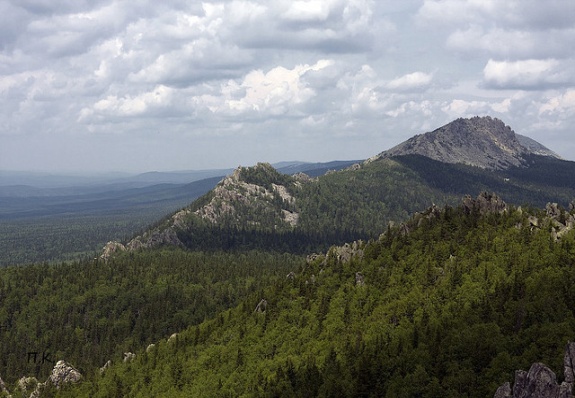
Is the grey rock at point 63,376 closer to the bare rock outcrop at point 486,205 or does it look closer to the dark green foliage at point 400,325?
the dark green foliage at point 400,325

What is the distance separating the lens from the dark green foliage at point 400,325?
100m

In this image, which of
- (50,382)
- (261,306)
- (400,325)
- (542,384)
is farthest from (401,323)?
(50,382)

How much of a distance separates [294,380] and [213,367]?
36.4 meters

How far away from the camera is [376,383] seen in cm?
10931

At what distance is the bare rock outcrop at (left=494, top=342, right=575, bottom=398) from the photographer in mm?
73000

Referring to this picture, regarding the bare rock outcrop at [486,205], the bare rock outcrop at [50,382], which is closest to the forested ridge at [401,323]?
the bare rock outcrop at [486,205]

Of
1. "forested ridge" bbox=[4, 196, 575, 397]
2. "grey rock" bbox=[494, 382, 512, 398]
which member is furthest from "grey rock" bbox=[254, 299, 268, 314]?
"grey rock" bbox=[494, 382, 512, 398]

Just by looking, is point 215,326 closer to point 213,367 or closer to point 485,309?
point 213,367

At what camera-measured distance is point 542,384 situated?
73.3m

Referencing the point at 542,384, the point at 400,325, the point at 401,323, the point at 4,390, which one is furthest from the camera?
the point at 4,390

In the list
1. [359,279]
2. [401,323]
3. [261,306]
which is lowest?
[261,306]

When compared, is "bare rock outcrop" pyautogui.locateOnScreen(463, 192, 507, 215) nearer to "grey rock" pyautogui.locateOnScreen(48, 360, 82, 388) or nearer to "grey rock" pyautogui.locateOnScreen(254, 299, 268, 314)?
"grey rock" pyautogui.locateOnScreen(254, 299, 268, 314)

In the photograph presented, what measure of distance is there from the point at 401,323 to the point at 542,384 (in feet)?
191

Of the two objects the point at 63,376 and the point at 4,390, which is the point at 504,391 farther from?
the point at 4,390
